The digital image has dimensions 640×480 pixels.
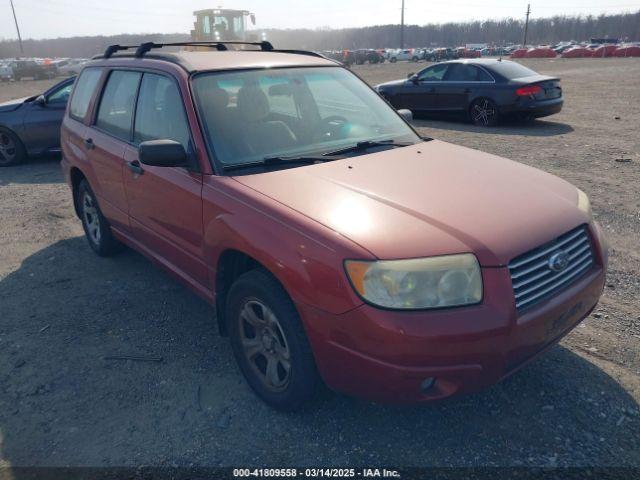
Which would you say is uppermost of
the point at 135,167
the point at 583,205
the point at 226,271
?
the point at 135,167

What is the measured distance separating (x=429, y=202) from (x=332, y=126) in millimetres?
1223

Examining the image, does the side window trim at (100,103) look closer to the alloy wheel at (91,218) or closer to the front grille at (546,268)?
the alloy wheel at (91,218)

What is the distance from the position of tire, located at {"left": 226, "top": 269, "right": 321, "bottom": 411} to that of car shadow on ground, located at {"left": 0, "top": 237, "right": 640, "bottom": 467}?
168 millimetres

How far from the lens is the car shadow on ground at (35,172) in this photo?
8.32m

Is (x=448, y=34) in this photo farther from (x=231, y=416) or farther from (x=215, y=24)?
(x=231, y=416)

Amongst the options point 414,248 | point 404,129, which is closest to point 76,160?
point 404,129

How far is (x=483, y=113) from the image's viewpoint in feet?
37.9

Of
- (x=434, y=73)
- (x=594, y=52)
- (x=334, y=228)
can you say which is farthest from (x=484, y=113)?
(x=594, y=52)

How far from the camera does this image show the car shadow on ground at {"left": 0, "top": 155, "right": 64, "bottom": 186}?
8.32m

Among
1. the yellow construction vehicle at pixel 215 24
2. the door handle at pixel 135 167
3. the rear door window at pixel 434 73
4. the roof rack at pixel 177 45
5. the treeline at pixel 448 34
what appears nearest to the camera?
the door handle at pixel 135 167

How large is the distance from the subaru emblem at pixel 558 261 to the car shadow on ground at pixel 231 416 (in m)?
0.85

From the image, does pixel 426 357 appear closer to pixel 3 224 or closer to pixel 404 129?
pixel 404 129

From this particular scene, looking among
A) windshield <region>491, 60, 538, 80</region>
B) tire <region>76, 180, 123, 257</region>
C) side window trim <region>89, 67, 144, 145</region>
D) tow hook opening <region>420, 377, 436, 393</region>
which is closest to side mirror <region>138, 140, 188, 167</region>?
side window trim <region>89, 67, 144, 145</region>

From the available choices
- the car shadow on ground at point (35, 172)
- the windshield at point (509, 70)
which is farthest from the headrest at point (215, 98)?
the windshield at point (509, 70)
